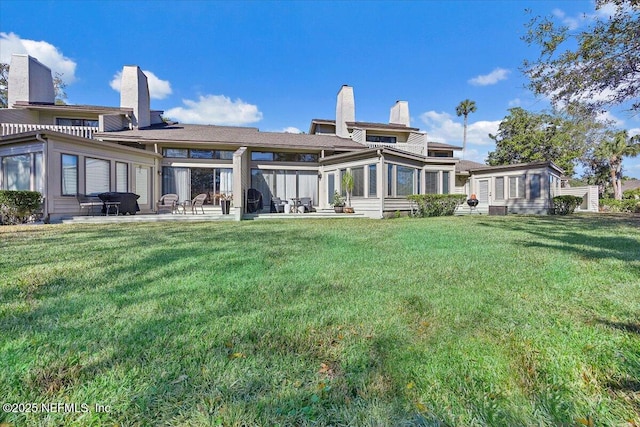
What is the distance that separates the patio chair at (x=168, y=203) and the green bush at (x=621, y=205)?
2806cm

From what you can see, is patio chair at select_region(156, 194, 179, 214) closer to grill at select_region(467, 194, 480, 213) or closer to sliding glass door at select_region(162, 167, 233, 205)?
sliding glass door at select_region(162, 167, 233, 205)

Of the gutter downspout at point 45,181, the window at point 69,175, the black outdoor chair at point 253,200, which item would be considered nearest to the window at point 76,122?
the window at point 69,175

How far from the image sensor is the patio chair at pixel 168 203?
1371cm

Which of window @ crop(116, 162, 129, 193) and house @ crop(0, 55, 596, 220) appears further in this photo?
window @ crop(116, 162, 129, 193)

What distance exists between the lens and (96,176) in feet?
39.0

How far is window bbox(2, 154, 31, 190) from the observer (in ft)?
35.1

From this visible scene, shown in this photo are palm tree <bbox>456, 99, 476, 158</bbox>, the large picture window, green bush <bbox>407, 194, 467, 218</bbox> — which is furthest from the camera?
palm tree <bbox>456, 99, 476, 158</bbox>

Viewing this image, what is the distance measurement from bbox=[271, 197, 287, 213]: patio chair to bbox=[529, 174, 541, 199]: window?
14.3m

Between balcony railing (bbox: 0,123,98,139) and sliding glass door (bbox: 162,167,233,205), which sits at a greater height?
balcony railing (bbox: 0,123,98,139)

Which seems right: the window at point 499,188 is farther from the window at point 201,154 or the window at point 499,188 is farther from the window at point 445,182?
the window at point 201,154

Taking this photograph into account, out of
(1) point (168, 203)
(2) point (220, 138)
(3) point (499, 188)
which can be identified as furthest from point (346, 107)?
(1) point (168, 203)

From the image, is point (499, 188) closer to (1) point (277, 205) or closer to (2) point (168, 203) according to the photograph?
(1) point (277, 205)

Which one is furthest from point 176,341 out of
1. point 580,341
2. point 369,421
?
point 580,341

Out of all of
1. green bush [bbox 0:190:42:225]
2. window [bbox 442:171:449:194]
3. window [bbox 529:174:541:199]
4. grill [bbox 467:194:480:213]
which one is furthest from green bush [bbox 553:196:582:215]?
green bush [bbox 0:190:42:225]
